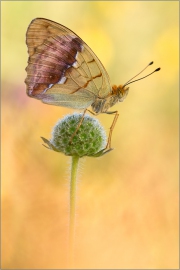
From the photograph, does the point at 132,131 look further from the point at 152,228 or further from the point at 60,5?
the point at 60,5

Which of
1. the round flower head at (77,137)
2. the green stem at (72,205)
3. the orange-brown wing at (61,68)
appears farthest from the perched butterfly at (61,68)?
the green stem at (72,205)

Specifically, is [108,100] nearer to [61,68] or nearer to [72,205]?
[61,68]

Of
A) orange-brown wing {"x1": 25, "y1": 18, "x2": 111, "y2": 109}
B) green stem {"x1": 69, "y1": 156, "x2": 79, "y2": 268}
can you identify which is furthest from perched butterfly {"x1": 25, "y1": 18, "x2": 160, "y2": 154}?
green stem {"x1": 69, "y1": 156, "x2": 79, "y2": 268}

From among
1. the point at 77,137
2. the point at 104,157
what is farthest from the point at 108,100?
the point at 104,157

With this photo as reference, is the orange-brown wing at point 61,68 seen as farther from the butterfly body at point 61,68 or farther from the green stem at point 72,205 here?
the green stem at point 72,205

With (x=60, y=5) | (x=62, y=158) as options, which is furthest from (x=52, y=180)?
(x=60, y=5)
